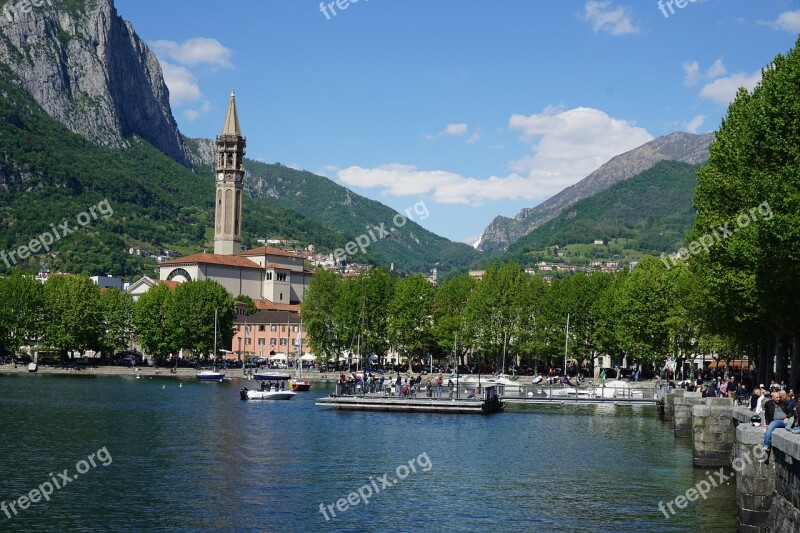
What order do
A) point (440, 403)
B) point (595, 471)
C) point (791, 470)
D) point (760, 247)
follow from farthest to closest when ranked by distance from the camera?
point (440, 403) → point (595, 471) → point (760, 247) → point (791, 470)

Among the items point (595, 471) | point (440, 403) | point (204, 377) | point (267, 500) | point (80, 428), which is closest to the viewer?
point (267, 500)

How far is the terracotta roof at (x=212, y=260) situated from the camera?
187125mm

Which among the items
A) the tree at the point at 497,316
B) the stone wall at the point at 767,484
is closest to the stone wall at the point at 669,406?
the stone wall at the point at 767,484

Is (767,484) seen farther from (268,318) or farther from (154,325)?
(268,318)

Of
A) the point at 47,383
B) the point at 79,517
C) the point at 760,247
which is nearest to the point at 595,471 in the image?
the point at 760,247

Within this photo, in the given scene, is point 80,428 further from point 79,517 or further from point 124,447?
point 79,517

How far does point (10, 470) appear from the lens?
46.0m

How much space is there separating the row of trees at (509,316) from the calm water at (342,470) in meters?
27.8

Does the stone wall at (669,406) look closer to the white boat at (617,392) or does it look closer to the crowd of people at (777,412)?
the white boat at (617,392)

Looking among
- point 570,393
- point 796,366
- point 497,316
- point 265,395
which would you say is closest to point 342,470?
point 796,366

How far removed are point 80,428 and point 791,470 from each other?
48.6m

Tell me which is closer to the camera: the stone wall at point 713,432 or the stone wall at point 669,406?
the stone wall at point 713,432

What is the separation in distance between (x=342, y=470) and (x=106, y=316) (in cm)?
11190

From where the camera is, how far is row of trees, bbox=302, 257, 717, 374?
106875mm
